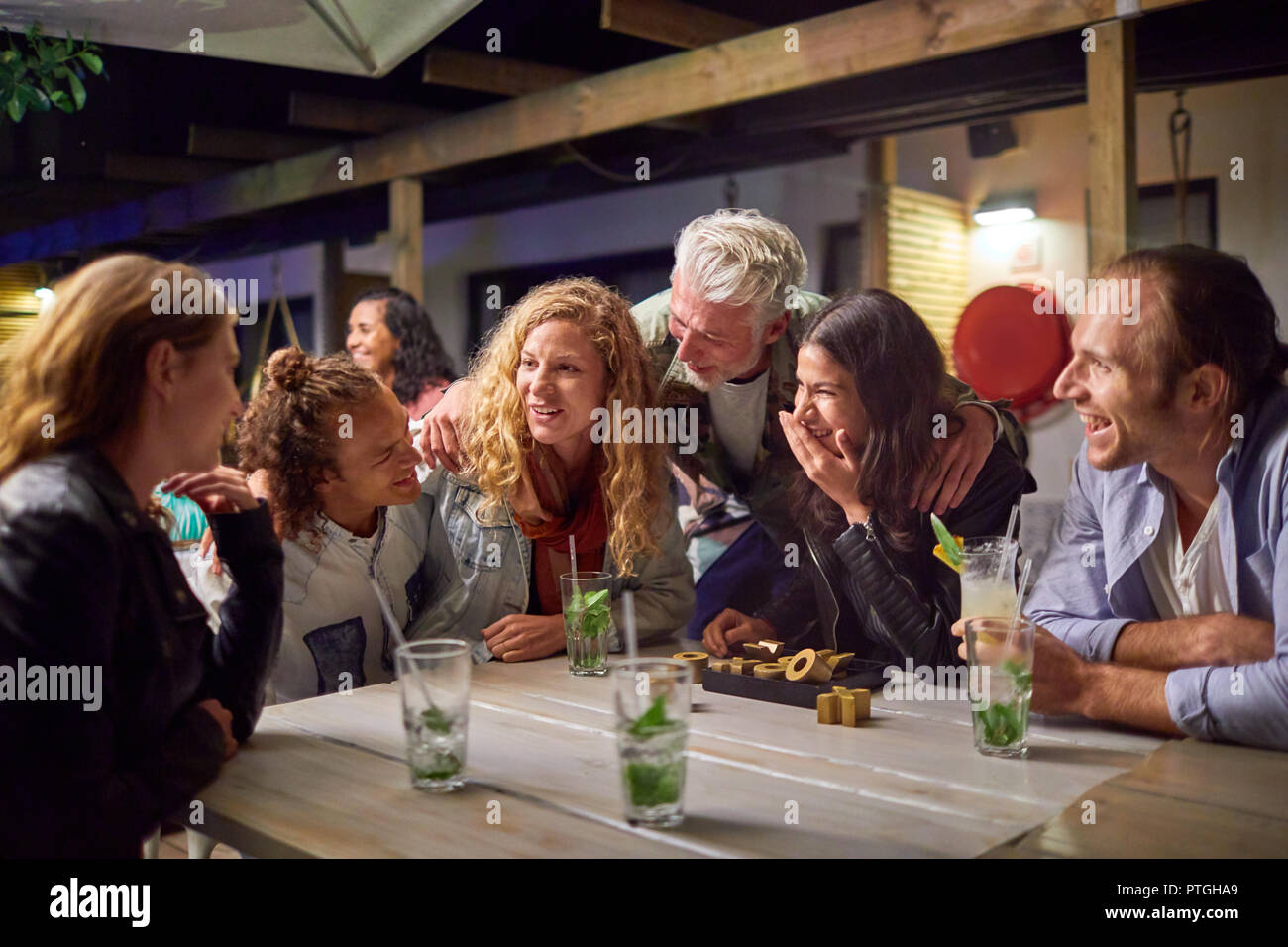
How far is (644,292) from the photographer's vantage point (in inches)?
265

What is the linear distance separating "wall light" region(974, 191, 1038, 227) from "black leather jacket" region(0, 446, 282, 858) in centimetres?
473

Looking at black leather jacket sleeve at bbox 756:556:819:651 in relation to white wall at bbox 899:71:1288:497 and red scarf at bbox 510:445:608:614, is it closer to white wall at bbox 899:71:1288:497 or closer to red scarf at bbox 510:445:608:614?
red scarf at bbox 510:445:608:614

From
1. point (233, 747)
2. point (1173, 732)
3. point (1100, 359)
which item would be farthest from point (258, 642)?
point (1100, 359)

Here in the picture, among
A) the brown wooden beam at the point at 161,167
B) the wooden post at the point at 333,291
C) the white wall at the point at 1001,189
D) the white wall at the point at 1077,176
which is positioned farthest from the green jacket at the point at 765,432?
the wooden post at the point at 333,291

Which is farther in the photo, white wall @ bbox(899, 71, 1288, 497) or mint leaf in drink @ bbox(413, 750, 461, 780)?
white wall @ bbox(899, 71, 1288, 497)

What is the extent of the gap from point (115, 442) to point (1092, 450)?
1.57 metres

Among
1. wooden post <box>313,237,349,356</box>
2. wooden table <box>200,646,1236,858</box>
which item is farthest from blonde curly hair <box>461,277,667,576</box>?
wooden post <box>313,237,349,356</box>

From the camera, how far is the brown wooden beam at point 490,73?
157 inches

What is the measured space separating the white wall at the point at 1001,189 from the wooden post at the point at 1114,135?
5.56 ft

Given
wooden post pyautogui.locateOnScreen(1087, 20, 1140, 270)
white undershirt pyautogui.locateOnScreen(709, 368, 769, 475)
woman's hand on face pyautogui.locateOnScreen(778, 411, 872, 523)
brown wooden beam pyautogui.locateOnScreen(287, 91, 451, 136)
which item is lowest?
woman's hand on face pyautogui.locateOnScreen(778, 411, 872, 523)

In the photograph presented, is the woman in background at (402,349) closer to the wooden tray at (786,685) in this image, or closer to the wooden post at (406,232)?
the wooden post at (406,232)

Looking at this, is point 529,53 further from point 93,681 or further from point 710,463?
point 93,681

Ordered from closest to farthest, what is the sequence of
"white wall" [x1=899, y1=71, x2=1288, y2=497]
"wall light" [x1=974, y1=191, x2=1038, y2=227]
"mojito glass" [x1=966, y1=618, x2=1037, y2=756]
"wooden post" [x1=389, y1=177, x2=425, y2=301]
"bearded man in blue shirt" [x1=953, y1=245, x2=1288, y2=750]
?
"mojito glass" [x1=966, y1=618, x2=1037, y2=756] → "bearded man in blue shirt" [x1=953, y1=245, x2=1288, y2=750] → "white wall" [x1=899, y1=71, x2=1288, y2=497] → "wooden post" [x1=389, y1=177, x2=425, y2=301] → "wall light" [x1=974, y1=191, x2=1038, y2=227]

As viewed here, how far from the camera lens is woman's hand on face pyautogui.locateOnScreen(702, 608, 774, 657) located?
2.14 meters
